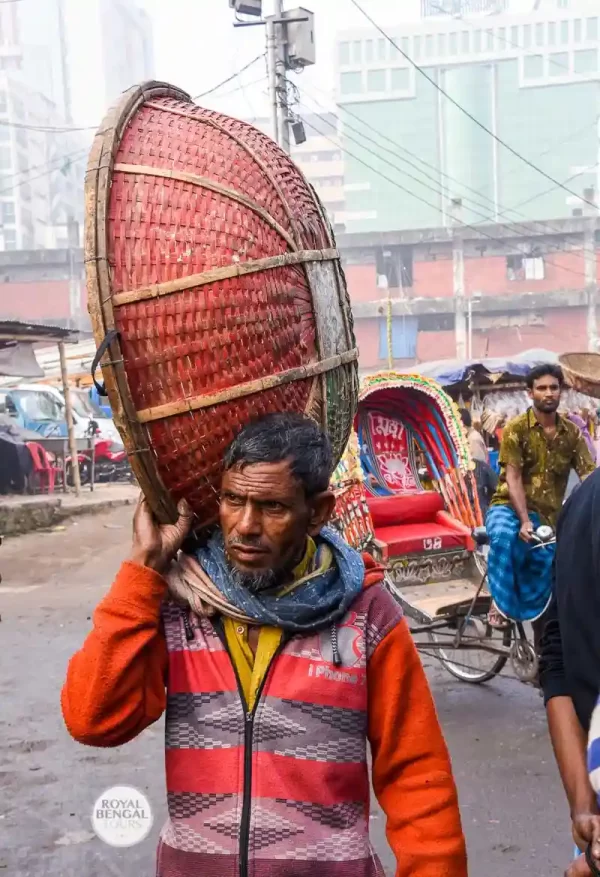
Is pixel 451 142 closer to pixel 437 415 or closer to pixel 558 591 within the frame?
pixel 437 415

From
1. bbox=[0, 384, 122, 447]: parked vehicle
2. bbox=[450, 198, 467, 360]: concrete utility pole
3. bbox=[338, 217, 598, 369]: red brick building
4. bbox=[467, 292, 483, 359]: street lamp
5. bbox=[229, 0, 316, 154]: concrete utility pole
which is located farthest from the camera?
bbox=[467, 292, 483, 359]: street lamp

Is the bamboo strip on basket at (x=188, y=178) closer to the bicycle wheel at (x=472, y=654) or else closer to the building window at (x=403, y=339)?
the bicycle wheel at (x=472, y=654)

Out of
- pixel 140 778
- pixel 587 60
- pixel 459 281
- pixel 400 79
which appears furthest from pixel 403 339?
pixel 140 778

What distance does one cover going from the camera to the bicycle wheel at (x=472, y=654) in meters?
5.69

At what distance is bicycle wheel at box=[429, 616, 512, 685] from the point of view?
18.7 feet

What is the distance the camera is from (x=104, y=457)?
19.6 m

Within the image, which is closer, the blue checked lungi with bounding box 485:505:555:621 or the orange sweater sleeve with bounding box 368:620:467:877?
the orange sweater sleeve with bounding box 368:620:467:877

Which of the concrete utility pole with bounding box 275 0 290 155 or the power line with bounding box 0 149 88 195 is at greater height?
the power line with bounding box 0 149 88 195

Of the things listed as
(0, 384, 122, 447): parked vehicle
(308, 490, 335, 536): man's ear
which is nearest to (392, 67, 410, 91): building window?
(0, 384, 122, 447): parked vehicle

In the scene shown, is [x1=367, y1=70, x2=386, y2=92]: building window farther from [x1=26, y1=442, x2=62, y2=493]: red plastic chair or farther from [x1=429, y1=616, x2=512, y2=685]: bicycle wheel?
[x1=429, y1=616, x2=512, y2=685]: bicycle wheel

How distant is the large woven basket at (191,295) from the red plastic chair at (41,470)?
49.1ft

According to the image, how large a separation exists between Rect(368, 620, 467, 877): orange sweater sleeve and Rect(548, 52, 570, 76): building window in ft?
227

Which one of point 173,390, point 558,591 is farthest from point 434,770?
point 173,390

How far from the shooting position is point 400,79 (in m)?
64.8
